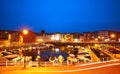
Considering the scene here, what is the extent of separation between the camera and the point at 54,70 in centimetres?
1465

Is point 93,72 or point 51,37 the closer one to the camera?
point 93,72

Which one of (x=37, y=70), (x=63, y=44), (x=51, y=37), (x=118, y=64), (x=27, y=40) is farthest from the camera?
(x=51, y=37)

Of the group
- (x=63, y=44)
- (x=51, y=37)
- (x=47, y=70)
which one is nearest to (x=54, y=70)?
(x=47, y=70)

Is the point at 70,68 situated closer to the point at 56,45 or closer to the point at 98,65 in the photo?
the point at 98,65

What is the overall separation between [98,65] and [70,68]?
2.39 metres

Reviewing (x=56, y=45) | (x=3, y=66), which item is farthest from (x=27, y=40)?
(x=3, y=66)

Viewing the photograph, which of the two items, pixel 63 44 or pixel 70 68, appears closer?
pixel 70 68

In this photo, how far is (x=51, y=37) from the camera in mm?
111562

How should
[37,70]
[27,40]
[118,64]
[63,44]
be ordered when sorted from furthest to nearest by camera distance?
[63,44] → [27,40] → [118,64] → [37,70]

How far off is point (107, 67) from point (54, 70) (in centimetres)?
432

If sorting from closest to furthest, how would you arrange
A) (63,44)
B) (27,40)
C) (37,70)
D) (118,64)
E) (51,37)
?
(37,70) < (118,64) < (27,40) < (63,44) < (51,37)

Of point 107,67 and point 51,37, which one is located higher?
point 51,37

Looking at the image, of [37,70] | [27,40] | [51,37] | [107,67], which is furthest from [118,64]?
[51,37]

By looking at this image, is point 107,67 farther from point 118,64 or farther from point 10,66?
point 10,66
